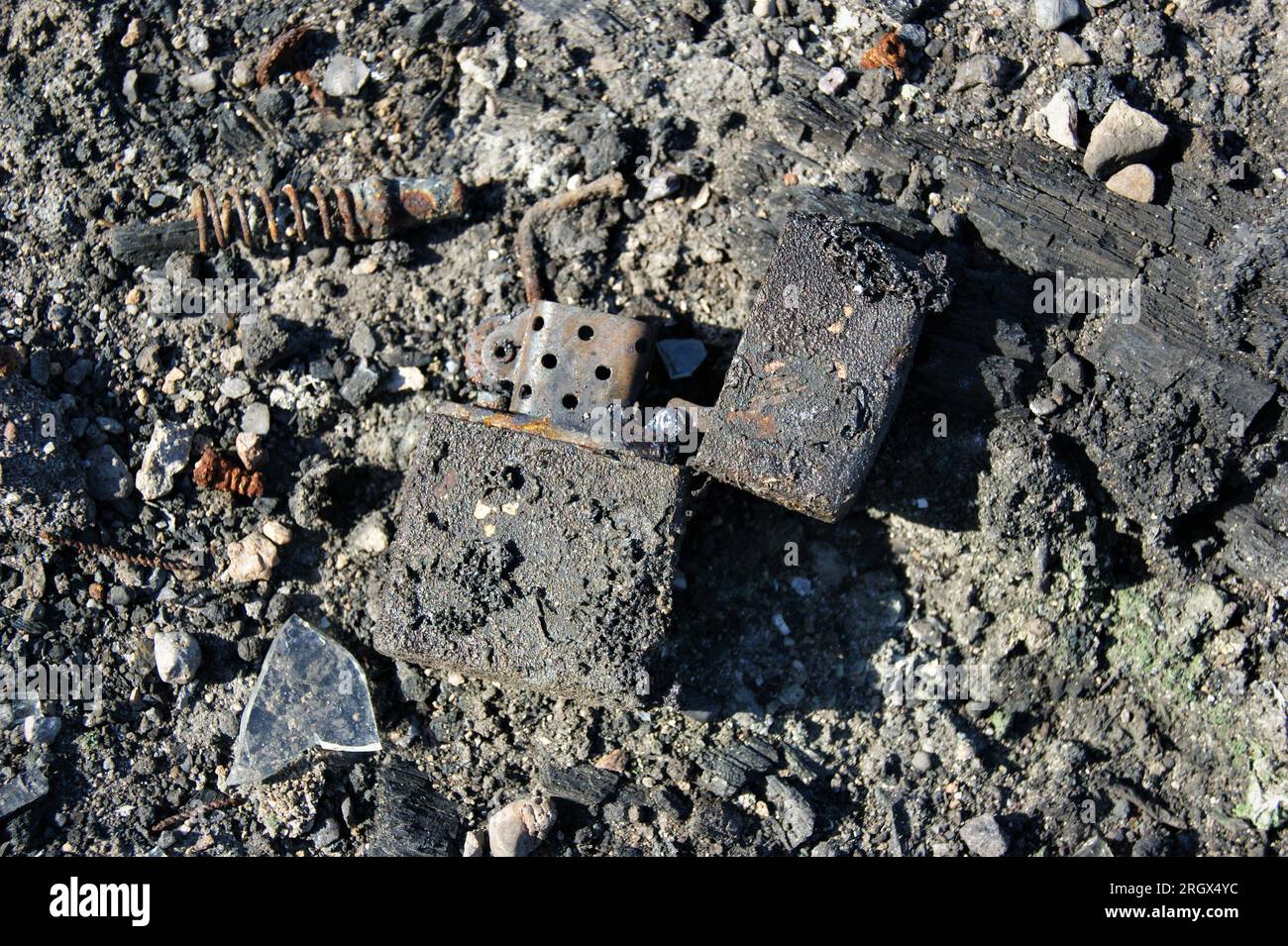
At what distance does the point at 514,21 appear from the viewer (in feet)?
11.3

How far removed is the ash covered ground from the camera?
9.46 feet

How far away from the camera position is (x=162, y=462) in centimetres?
311

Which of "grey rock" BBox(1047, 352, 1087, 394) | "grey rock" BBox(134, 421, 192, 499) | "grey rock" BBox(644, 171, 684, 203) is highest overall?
"grey rock" BBox(644, 171, 684, 203)

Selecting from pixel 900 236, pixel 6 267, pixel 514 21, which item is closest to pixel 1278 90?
pixel 900 236

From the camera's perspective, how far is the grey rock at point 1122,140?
10.0ft

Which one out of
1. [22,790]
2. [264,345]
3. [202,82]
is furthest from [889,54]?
[22,790]

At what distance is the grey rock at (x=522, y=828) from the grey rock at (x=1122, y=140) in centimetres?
252
